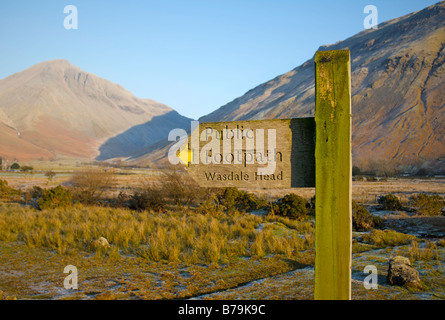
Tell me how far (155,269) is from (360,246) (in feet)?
15.7

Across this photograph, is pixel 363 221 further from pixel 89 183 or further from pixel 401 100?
pixel 401 100

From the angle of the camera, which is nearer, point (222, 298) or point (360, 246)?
point (222, 298)

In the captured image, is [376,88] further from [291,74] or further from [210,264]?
[210,264]

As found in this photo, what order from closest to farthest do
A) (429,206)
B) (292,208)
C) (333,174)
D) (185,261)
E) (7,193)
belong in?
1. (333,174)
2. (185,261)
3. (292,208)
4. (429,206)
5. (7,193)

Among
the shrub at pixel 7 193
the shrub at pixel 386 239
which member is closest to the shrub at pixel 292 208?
the shrub at pixel 386 239

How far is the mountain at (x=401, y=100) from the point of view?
58750 millimetres

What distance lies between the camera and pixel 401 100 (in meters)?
70.6

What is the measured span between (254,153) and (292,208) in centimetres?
1014

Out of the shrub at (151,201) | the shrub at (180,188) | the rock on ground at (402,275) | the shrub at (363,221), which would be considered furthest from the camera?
the shrub at (180,188)

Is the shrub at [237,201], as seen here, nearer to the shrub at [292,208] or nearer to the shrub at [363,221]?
the shrub at [292,208]

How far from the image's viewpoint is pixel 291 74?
138250mm

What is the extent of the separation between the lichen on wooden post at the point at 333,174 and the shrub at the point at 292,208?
33.0ft

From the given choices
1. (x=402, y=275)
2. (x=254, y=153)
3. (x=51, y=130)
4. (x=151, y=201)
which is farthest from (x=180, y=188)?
(x=51, y=130)
